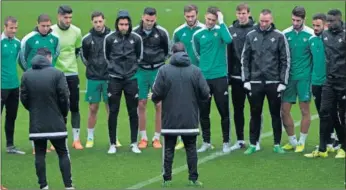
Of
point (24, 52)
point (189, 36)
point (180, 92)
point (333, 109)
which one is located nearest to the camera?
point (180, 92)

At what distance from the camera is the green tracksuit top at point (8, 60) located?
1565cm

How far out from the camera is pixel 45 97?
41.6 ft

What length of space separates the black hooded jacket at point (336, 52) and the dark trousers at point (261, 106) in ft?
3.42

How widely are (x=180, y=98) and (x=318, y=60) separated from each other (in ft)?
9.70

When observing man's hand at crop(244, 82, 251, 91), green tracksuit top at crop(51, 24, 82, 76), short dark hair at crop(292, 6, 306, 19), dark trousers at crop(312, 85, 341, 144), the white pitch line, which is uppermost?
short dark hair at crop(292, 6, 306, 19)

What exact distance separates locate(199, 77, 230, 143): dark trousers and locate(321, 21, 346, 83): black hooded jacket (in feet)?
6.08

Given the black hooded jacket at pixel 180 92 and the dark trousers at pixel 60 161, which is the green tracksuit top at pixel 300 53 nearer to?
the black hooded jacket at pixel 180 92

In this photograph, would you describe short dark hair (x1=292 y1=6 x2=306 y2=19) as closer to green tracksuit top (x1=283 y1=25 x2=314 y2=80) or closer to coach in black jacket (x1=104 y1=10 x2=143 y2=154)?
green tracksuit top (x1=283 y1=25 x2=314 y2=80)

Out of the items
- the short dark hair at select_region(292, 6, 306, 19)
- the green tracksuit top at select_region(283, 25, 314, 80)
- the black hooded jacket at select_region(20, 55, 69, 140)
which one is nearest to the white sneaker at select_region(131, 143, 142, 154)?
the green tracksuit top at select_region(283, 25, 314, 80)

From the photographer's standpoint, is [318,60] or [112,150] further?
[112,150]

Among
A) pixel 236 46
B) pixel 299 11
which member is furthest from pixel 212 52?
pixel 299 11

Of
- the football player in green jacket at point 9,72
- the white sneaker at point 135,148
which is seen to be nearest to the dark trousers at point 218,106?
the white sneaker at point 135,148

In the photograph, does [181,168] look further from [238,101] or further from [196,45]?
[196,45]

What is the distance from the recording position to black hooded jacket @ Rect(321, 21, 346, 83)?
1439 centimetres
